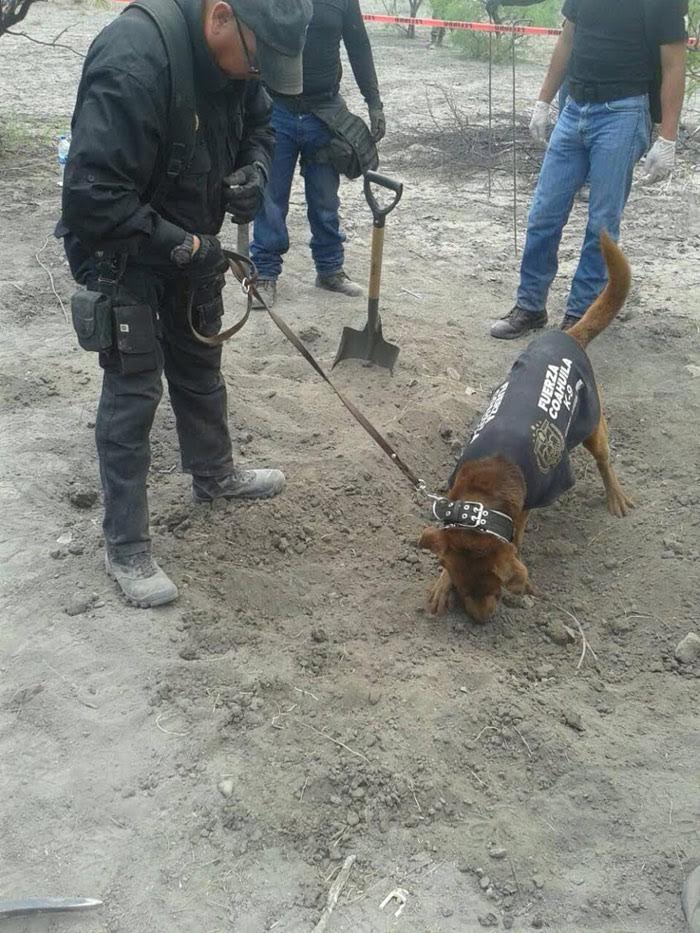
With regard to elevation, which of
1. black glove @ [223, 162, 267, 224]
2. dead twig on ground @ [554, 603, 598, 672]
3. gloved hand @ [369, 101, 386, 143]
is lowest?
dead twig on ground @ [554, 603, 598, 672]

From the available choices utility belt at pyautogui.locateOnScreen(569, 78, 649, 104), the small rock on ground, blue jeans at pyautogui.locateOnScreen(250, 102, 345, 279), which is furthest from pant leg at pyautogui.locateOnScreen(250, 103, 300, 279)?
the small rock on ground

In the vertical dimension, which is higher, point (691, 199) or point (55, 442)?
point (691, 199)

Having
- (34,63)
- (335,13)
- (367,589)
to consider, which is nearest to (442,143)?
(335,13)

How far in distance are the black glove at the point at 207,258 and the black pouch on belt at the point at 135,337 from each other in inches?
9.6

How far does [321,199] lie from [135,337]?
3.59 metres

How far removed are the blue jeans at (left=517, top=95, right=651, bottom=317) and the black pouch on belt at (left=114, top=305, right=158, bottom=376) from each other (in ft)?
10.7

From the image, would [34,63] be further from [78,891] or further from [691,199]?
[78,891]

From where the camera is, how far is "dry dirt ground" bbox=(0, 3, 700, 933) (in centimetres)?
243

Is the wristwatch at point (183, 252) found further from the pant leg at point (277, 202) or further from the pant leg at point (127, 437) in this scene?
the pant leg at point (277, 202)

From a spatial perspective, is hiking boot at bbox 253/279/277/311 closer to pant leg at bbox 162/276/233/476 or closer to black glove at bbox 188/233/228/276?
pant leg at bbox 162/276/233/476

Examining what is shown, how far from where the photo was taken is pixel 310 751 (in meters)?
2.79

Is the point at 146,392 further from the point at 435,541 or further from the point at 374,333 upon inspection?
the point at 374,333

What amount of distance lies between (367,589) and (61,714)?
1330mm

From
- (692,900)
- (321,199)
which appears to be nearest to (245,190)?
(692,900)
